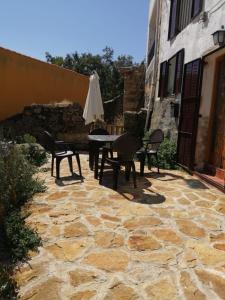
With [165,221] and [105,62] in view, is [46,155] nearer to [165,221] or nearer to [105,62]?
[165,221]

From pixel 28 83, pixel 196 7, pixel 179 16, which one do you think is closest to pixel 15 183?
pixel 196 7

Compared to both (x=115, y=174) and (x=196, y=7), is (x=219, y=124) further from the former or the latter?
(x=196, y=7)

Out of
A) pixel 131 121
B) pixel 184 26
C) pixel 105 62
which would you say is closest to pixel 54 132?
pixel 131 121

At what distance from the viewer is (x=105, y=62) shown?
85.3 feet

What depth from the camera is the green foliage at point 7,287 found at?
202 cm

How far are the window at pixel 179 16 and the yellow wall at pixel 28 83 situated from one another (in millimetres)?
5663

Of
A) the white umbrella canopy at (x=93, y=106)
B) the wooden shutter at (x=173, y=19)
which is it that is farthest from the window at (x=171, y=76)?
the white umbrella canopy at (x=93, y=106)

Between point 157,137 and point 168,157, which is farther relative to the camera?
point 168,157

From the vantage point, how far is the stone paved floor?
217 centimetres

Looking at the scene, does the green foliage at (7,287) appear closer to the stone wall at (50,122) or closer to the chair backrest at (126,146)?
the chair backrest at (126,146)

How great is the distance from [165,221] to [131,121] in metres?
6.20

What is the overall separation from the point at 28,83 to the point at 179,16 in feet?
20.5

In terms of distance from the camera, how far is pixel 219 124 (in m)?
5.38

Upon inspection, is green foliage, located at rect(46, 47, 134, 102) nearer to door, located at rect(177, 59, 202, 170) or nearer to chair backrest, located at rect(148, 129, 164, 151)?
door, located at rect(177, 59, 202, 170)
